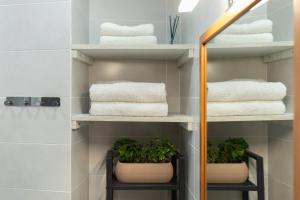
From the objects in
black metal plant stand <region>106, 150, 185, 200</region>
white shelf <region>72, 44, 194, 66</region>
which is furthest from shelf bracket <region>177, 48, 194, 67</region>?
black metal plant stand <region>106, 150, 185, 200</region>

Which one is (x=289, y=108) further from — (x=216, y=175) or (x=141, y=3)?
(x=141, y=3)

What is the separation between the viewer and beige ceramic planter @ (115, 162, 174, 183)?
1188 millimetres

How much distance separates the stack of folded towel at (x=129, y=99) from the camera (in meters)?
1.14

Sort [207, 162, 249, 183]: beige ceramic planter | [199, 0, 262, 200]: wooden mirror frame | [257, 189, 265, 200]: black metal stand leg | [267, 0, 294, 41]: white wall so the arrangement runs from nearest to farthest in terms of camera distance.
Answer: [267, 0, 294, 41]: white wall < [257, 189, 265, 200]: black metal stand leg < [207, 162, 249, 183]: beige ceramic planter < [199, 0, 262, 200]: wooden mirror frame

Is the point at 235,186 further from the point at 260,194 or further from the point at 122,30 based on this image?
the point at 122,30

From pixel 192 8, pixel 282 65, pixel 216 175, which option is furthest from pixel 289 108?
pixel 192 8

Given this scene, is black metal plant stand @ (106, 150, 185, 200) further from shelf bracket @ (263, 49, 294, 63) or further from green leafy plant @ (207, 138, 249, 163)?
shelf bracket @ (263, 49, 294, 63)

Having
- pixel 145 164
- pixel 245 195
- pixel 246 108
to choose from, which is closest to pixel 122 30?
pixel 145 164

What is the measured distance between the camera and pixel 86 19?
1390 mm

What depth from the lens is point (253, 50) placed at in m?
0.62

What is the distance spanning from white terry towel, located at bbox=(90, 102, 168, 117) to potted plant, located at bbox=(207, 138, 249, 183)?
32cm

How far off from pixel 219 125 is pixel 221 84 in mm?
130

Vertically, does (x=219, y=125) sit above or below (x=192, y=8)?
below

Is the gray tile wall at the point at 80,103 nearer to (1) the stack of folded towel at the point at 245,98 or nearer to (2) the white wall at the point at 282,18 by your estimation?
(1) the stack of folded towel at the point at 245,98
